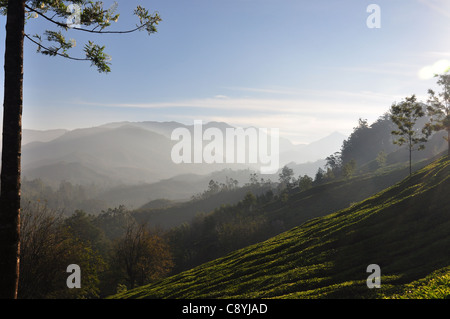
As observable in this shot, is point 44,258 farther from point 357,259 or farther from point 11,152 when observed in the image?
point 357,259

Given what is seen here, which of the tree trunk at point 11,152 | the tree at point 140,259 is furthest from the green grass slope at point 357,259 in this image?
the tree at point 140,259

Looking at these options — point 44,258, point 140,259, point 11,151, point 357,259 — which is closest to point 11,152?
point 11,151

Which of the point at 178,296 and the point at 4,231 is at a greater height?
the point at 4,231

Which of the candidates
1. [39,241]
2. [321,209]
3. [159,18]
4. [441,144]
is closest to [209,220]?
[321,209]

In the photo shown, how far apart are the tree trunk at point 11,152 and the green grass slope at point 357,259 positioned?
16417mm

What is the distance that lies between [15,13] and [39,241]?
35.9 meters

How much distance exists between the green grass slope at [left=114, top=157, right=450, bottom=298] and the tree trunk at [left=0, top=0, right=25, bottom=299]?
16417 mm

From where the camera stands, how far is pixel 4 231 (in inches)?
354

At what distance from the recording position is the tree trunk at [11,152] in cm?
901

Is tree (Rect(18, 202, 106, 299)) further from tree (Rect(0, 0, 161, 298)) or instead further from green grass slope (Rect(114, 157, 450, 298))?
tree (Rect(0, 0, 161, 298))

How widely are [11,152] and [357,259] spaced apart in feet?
85.4

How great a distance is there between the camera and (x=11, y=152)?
Result: 9.21 meters

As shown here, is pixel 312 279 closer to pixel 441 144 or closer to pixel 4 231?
pixel 4 231

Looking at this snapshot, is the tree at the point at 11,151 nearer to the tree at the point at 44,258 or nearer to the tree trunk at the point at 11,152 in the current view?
the tree trunk at the point at 11,152
